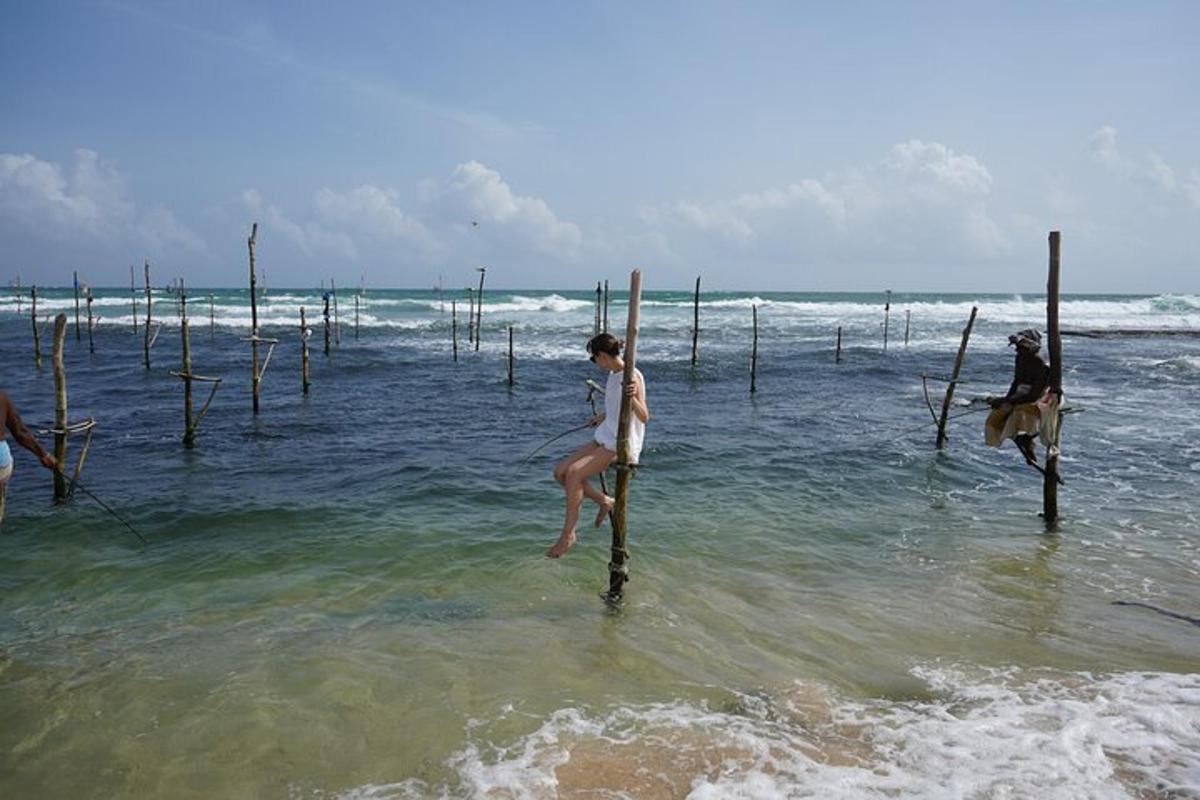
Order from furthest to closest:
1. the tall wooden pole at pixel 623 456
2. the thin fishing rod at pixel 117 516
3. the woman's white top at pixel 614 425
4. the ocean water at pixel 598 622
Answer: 1. the thin fishing rod at pixel 117 516
2. the woman's white top at pixel 614 425
3. the tall wooden pole at pixel 623 456
4. the ocean water at pixel 598 622

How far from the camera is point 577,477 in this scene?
22.7 ft

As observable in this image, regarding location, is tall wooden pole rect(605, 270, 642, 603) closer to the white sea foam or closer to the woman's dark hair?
the woman's dark hair

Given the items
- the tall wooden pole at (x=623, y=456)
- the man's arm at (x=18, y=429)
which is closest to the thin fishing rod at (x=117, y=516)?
the man's arm at (x=18, y=429)

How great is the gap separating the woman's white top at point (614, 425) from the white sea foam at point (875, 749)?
2.22 metres

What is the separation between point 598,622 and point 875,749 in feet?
9.60

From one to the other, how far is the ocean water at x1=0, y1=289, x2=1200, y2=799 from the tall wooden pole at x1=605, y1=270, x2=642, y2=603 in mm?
367

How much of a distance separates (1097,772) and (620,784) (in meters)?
3.06

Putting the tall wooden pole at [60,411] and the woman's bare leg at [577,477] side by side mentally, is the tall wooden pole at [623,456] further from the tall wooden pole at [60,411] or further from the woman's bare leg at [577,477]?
the tall wooden pole at [60,411]

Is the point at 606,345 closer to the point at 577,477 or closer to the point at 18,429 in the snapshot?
the point at 577,477

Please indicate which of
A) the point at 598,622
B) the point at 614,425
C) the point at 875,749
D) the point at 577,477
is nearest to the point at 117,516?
the point at 598,622

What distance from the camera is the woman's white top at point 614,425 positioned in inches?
269

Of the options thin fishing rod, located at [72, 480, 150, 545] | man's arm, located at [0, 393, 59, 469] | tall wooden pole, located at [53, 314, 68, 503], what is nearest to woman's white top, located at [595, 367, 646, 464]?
man's arm, located at [0, 393, 59, 469]

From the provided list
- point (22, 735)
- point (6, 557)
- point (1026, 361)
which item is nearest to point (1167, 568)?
point (1026, 361)

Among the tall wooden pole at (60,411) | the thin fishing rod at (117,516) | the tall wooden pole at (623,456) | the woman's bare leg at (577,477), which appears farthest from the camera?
the tall wooden pole at (60,411)
